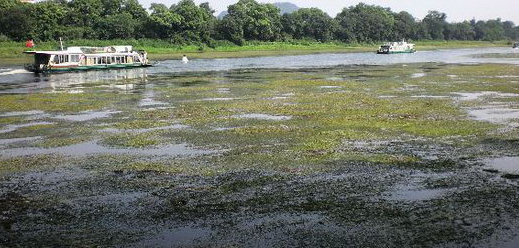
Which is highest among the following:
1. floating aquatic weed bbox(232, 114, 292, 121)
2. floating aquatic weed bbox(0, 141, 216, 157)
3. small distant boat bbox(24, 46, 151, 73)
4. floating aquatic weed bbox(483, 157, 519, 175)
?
small distant boat bbox(24, 46, 151, 73)

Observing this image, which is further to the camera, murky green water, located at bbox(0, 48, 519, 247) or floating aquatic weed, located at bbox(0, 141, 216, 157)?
floating aquatic weed, located at bbox(0, 141, 216, 157)

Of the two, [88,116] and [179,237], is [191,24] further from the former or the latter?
[179,237]

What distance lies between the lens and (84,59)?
7500cm

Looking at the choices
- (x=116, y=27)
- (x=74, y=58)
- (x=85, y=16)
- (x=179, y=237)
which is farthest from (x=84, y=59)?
(x=179, y=237)

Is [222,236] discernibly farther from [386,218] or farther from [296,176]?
[296,176]

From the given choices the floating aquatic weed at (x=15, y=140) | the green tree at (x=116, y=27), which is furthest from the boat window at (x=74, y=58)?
the floating aquatic weed at (x=15, y=140)

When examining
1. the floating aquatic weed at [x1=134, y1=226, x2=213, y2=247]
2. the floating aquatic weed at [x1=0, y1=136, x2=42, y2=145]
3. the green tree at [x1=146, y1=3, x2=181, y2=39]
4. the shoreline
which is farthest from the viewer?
the green tree at [x1=146, y1=3, x2=181, y2=39]

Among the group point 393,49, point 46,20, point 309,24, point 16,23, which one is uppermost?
point 309,24

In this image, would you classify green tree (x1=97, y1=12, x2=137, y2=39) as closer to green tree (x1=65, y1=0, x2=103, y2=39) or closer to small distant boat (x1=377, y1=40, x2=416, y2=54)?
green tree (x1=65, y1=0, x2=103, y2=39)

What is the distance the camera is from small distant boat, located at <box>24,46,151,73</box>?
70.6 meters

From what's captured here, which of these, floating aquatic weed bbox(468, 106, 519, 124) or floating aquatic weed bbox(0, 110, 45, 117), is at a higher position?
floating aquatic weed bbox(468, 106, 519, 124)

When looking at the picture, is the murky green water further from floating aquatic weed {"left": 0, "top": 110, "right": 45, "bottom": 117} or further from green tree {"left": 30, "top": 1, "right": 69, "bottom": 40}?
green tree {"left": 30, "top": 1, "right": 69, "bottom": 40}

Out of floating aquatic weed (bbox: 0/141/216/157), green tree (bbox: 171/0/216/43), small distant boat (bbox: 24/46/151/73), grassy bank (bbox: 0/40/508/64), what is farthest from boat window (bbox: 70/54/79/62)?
green tree (bbox: 171/0/216/43)

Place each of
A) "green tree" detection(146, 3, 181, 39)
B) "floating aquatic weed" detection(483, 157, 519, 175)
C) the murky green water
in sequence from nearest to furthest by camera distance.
A: 1. the murky green water
2. "floating aquatic weed" detection(483, 157, 519, 175)
3. "green tree" detection(146, 3, 181, 39)
